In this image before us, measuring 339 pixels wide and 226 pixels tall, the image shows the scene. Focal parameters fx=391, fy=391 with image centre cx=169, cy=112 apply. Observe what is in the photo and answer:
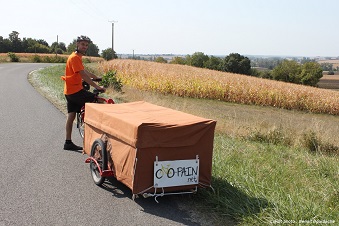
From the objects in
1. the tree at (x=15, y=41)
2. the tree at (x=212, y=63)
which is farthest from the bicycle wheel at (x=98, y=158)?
the tree at (x=15, y=41)

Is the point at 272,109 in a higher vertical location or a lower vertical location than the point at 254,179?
lower

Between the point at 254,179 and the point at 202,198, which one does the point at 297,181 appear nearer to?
the point at 254,179

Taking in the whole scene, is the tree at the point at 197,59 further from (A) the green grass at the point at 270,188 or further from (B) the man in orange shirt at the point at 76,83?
(A) the green grass at the point at 270,188

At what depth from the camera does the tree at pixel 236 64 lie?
310 ft

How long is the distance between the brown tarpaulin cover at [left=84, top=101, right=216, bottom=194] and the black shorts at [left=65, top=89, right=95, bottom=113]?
7.34 ft

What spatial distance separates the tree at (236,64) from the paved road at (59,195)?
8893 centimetres

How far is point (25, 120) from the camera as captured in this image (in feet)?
33.3

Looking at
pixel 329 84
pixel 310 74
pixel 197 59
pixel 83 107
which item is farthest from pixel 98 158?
pixel 197 59

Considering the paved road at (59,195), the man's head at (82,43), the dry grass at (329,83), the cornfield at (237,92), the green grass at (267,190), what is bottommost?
the dry grass at (329,83)

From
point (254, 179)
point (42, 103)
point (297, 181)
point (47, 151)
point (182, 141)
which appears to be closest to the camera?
point (182, 141)

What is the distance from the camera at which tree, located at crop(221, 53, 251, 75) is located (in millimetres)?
94500

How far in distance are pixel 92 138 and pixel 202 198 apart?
1960 millimetres

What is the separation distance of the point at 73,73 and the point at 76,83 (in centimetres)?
19

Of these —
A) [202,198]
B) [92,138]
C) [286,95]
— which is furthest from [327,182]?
[286,95]
